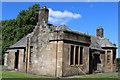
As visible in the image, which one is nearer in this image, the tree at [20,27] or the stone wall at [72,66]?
the stone wall at [72,66]

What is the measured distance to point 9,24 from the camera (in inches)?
2394

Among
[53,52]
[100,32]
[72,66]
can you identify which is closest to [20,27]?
[100,32]

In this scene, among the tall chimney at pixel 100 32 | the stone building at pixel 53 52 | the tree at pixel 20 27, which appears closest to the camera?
the stone building at pixel 53 52

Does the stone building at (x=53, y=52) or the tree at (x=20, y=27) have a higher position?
the tree at (x=20, y=27)

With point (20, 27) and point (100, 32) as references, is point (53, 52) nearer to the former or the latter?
point (100, 32)

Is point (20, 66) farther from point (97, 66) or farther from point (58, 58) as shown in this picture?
point (97, 66)

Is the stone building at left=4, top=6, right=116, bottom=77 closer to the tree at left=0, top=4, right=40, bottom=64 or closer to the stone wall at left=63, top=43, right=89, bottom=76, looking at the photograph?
the stone wall at left=63, top=43, right=89, bottom=76

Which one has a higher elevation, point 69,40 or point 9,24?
point 9,24

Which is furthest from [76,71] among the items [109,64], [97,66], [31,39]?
[109,64]

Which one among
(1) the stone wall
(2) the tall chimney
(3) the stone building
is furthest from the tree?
(1) the stone wall

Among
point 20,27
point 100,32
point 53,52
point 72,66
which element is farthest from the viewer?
point 20,27

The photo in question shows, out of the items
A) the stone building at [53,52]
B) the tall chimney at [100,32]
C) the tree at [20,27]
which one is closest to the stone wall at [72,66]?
the stone building at [53,52]

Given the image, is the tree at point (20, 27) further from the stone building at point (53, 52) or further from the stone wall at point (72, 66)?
the stone wall at point (72, 66)

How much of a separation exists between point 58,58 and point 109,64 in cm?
1468
